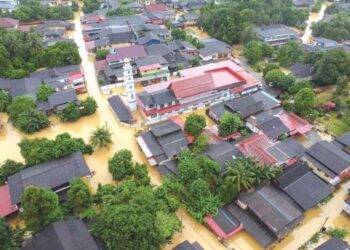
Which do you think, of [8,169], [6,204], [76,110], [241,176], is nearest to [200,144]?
[241,176]

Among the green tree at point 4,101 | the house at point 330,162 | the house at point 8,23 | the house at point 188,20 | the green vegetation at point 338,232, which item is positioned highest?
the house at point 8,23

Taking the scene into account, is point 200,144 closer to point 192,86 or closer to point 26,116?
point 192,86

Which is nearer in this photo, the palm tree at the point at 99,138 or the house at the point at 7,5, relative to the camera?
the palm tree at the point at 99,138

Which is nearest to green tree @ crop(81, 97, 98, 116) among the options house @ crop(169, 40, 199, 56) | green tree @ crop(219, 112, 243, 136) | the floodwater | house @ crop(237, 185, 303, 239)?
green tree @ crop(219, 112, 243, 136)

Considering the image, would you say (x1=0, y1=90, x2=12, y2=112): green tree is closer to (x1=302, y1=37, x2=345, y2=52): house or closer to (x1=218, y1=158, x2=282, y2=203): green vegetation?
(x1=218, y1=158, x2=282, y2=203): green vegetation

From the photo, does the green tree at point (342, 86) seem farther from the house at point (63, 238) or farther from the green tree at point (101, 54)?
the green tree at point (101, 54)

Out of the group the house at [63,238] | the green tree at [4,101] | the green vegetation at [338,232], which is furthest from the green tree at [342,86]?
the green tree at [4,101]

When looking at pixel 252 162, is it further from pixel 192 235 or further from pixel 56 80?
pixel 56 80
